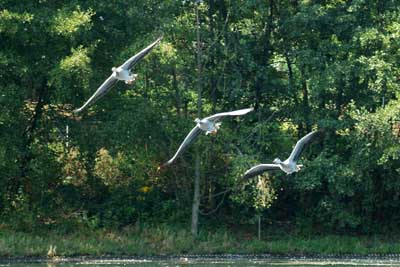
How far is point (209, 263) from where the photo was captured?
27.4 m

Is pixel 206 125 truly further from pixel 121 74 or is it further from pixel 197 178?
pixel 197 178

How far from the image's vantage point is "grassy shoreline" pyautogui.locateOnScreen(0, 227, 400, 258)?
90.9 ft

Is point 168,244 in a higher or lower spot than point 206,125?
lower

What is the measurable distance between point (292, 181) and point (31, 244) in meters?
7.37

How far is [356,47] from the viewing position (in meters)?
29.8

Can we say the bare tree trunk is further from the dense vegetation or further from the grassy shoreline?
the grassy shoreline

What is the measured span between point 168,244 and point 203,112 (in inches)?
161

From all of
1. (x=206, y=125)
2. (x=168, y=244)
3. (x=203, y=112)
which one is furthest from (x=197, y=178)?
(x=206, y=125)

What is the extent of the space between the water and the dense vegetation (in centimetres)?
184

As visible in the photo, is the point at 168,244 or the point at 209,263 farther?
the point at 168,244

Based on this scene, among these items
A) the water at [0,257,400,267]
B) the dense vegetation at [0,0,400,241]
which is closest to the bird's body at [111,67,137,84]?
the dense vegetation at [0,0,400,241]

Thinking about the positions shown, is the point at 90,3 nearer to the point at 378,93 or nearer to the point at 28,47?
the point at 28,47

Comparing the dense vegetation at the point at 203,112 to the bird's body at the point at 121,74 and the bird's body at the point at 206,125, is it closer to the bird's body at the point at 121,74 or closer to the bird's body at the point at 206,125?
the bird's body at the point at 206,125

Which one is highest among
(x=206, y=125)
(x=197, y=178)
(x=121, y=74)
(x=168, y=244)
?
(x=121, y=74)
